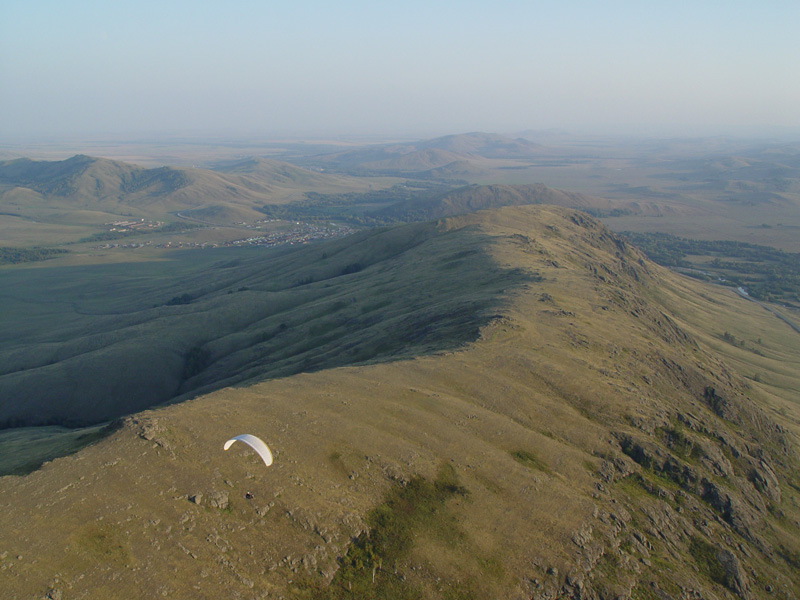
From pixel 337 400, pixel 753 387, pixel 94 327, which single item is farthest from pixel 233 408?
pixel 94 327

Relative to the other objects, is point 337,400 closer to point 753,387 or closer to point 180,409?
point 180,409

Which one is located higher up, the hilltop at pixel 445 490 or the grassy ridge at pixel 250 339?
the hilltop at pixel 445 490

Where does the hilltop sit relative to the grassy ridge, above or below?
above

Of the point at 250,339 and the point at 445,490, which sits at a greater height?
the point at 445,490

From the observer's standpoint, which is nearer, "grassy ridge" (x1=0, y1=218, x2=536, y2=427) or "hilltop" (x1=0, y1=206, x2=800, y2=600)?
"hilltop" (x1=0, y1=206, x2=800, y2=600)

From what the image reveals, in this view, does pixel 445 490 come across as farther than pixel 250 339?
No

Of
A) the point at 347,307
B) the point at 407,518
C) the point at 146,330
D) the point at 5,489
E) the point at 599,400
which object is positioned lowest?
the point at 146,330

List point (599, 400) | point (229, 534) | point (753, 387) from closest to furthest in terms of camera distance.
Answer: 1. point (229, 534)
2. point (599, 400)
3. point (753, 387)

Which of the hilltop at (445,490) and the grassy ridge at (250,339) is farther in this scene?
the grassy ridge at (250,339)
